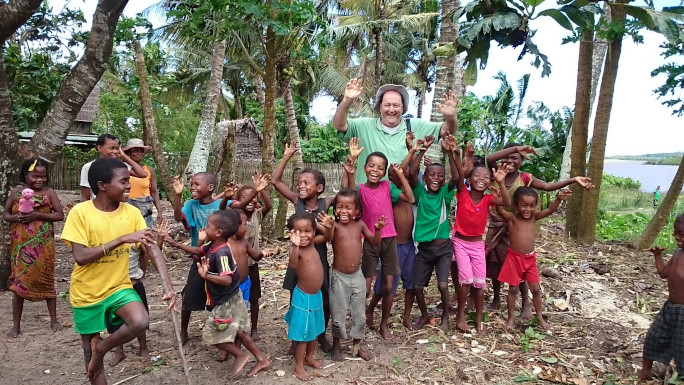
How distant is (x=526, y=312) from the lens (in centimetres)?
497

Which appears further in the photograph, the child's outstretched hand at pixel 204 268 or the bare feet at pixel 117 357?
the bare feet at pixel 117 357

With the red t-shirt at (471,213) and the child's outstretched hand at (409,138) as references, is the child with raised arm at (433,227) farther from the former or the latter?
the child's outstretched hand at (409,138)

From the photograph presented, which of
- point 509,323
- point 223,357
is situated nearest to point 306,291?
point 223,357

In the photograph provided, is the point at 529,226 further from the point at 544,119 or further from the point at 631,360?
the point at 544,119

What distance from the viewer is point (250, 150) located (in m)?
17.9

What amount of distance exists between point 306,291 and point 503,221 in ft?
7.80

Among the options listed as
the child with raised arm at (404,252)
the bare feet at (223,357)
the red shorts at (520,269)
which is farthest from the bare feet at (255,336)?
the red shorts at (520,269)

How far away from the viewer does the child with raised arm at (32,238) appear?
4.64m

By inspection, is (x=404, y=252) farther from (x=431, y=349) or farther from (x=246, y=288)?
(x=246, y=288)

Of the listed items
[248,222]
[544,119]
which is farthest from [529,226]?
[544,119]

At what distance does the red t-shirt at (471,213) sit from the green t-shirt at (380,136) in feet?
2.24

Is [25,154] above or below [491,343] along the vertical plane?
above

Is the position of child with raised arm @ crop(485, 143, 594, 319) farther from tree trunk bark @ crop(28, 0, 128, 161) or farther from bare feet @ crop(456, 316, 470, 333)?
tree trunk bark @ crop(28, 0, 128, 161)

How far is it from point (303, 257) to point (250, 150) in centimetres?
1466
